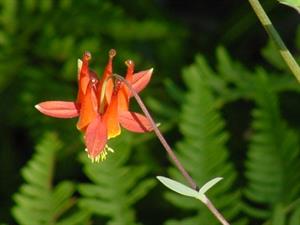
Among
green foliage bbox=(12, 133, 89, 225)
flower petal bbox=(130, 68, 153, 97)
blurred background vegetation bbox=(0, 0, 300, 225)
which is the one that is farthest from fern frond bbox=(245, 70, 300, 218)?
flower petal bbox=(130, 68, 153, 97)

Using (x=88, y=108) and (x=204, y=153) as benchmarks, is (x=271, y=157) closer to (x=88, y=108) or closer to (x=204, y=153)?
(x=204, y=153)

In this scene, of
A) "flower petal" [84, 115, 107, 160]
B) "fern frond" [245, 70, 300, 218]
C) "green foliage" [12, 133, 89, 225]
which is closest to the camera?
"flower petal" [84, 115, 107, 160]

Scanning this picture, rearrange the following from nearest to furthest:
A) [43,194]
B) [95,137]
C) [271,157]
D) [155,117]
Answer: [95,137] < [43,194] < [271,157] < [155,117]

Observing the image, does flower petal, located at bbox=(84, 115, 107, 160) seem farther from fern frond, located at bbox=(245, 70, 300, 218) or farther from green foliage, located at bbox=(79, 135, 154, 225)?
fern frond, located at bbox=(245, 70, 300, 218)

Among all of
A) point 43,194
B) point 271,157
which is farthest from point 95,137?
point 271,157

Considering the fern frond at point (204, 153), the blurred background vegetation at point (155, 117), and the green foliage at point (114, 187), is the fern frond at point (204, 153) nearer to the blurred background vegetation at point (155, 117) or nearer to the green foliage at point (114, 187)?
the blurred background vegetation at point (155, 117)

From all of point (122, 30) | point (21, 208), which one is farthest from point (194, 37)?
point (21, 208)
